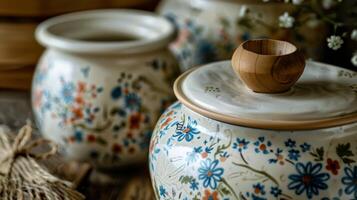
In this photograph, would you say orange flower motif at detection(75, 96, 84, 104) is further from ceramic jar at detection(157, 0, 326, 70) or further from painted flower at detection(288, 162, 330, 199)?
painted flower at detection(288, 162, 330, 199)

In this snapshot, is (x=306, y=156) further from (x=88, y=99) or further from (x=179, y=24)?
(x=179, y=24)

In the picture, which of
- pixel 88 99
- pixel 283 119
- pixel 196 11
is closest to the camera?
pixel 283 119

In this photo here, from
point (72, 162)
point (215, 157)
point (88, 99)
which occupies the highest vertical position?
point (215, 157)

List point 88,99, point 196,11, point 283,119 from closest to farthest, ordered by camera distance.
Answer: point 283,119 < point 88,99 < point 196,11

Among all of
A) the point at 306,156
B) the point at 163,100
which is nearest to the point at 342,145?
the point at 306,156

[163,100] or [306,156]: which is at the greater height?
[306,156]

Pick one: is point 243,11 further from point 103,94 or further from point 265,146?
point 265,146

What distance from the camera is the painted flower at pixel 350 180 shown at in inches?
23.9

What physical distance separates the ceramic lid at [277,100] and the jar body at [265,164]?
18 mm

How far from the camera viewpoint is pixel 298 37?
996 mm

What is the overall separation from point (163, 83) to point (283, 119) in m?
0.38

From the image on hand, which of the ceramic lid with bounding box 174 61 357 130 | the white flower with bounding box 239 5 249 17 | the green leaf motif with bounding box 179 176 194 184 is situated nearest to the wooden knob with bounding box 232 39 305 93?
the ceramic lid with bounding box 174 61 357 130

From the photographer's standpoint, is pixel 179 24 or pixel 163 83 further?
pixel 179 24

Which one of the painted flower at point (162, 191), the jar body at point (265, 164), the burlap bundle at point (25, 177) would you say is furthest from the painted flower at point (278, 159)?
the burlap bundle at point (25, 177)
